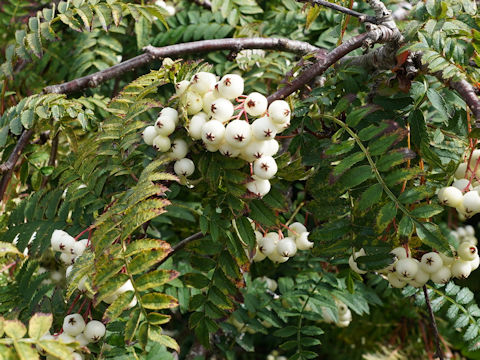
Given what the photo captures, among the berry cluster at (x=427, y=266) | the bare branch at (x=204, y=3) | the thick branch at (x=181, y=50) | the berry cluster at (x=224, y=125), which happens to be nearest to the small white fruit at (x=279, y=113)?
the berry cluster at (x=224, y=125)

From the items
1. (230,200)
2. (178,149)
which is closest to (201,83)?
(178,149)

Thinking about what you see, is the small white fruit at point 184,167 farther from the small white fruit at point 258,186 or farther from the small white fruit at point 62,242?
the small white fruit at point 62,242

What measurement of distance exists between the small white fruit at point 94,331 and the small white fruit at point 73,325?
0.02 metres

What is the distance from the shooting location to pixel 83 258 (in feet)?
3.42

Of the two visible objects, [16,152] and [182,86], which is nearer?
[182,86]

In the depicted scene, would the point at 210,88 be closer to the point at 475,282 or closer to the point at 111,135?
the point at 111,135

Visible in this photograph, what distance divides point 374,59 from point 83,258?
0.87 metres

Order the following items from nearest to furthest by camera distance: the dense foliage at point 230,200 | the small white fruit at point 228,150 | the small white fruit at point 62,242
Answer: the dense foliage at point 230,200
the small white fruit at point 228,150
the small white fruit at point 62,242

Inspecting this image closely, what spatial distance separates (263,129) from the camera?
3.68 feet

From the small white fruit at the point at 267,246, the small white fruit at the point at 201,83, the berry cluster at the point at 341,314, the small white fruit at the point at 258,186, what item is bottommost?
the berry cluster at the point at 341,314

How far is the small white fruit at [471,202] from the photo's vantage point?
115 cm

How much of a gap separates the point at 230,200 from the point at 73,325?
0.40 meters

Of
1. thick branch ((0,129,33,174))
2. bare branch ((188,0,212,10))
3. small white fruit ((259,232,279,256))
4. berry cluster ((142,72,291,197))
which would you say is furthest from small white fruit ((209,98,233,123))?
bare branch ((188,0,212,10))

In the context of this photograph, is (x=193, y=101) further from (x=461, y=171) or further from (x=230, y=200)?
(x=461, y=171)
